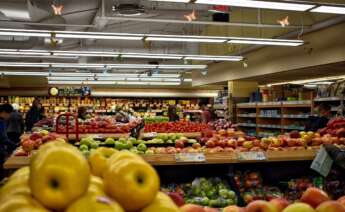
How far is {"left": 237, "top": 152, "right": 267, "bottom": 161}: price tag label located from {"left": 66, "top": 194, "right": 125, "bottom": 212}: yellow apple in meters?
2.89

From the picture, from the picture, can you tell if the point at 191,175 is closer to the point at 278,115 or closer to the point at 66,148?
the point at 66,148

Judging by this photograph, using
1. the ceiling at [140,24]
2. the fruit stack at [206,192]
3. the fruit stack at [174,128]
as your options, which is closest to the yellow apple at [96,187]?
the fruit stack at [206,192]

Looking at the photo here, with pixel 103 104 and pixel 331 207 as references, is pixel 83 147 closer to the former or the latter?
pixel 331 207

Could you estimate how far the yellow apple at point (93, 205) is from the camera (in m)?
1.09

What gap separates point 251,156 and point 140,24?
43.8 feet

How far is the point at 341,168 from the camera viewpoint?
3.50 meters

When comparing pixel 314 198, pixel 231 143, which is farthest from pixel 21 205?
pixel 231 143

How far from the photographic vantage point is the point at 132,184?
120 centimetres

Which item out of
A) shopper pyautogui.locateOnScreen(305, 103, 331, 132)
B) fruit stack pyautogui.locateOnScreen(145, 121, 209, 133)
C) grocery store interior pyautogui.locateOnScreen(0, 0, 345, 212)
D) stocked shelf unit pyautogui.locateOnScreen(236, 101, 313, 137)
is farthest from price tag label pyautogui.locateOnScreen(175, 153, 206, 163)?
stocked shelf unit pyautogui.locateOnScreen(236, 101, 313, 137)

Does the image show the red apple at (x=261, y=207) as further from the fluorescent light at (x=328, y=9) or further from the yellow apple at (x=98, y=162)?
the fluorescent light at (x=328, y=9)

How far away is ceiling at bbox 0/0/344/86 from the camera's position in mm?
9625

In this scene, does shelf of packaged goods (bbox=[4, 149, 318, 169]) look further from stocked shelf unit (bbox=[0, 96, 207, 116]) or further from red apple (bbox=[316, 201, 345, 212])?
stocked shelf unit (bbox=[0, 96, 207, 116])

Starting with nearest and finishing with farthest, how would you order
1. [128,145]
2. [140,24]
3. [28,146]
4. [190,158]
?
1. [190,158]
2. [28,146]
3. [128,145]
4. [140,24]

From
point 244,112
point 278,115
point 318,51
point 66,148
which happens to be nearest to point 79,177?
point 66,148
